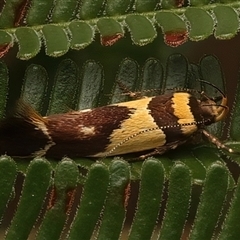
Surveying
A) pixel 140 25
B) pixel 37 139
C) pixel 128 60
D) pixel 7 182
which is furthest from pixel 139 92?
pixel 7 182

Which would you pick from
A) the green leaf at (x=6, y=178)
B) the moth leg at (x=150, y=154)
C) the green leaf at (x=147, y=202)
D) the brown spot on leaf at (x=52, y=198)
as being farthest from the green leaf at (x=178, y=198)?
the green leaf at (x=6, y=178)

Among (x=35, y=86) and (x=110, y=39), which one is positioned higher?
(x=110, y=39)

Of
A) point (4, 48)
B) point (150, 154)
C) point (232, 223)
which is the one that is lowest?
point (232, 223)

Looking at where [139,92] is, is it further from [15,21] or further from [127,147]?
[15,21]

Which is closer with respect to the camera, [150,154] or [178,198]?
[178,198]

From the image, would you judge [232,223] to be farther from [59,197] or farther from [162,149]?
[59,197]

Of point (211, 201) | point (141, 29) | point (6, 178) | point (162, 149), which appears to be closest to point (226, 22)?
point (141, 29)
